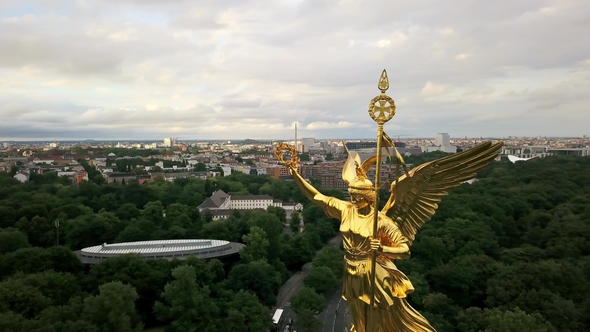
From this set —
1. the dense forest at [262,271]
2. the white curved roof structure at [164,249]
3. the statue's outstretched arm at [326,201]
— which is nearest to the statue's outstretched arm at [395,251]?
the statue's outstretched arm at [326,201]

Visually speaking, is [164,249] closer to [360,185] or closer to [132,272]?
[132,272]

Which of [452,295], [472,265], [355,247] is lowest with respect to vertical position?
[452,295]

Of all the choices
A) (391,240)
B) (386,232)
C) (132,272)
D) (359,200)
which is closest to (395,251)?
(391,240)

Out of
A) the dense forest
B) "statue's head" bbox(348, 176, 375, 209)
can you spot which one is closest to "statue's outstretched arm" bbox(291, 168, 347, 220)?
"statue's head" bbox(348, 176, 375, 209)

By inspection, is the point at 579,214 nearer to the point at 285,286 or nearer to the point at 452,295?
the point at 452,295

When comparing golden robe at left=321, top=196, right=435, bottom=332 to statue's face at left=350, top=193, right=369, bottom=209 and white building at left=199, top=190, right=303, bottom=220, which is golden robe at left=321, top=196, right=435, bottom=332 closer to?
statue's face at left=350, top=193, right=369, bottom=209

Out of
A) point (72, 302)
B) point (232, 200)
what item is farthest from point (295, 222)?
point (72, 302)
